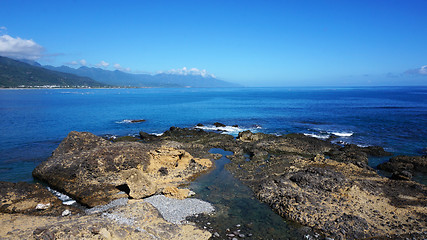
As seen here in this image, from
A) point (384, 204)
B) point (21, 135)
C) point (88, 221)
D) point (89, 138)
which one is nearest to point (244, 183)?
point (384, 204)

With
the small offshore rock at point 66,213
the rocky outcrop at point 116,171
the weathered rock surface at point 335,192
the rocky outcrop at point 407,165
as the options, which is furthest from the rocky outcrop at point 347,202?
the small offshore rock at point 66,213

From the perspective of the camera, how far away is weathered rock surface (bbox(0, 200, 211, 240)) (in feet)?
36.3

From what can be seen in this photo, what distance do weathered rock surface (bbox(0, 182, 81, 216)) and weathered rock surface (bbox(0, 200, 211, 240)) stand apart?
2.75ft

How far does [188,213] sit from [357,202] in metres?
12.0

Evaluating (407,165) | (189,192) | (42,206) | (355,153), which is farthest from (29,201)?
(407,165)

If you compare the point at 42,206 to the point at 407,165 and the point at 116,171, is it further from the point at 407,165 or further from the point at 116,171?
the point at 407,165

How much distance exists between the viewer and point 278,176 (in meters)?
22.0

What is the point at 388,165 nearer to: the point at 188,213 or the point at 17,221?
the point at 188,213

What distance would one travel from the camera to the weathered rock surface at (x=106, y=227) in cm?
1108

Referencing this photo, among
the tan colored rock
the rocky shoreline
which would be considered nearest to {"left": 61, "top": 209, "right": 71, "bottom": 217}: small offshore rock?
the rocky shoreline

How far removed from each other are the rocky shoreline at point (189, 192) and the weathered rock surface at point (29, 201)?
6 cm

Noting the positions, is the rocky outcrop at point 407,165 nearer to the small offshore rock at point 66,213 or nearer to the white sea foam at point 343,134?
the white sea foam at point 343,134

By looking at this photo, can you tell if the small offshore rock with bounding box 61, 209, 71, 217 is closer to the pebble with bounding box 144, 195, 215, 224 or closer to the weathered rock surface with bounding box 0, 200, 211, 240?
the weathered rock surface with bounding box 0, 200, 211, 240

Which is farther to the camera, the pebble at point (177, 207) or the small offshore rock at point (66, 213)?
the small offshore rock at point (66, 213)
